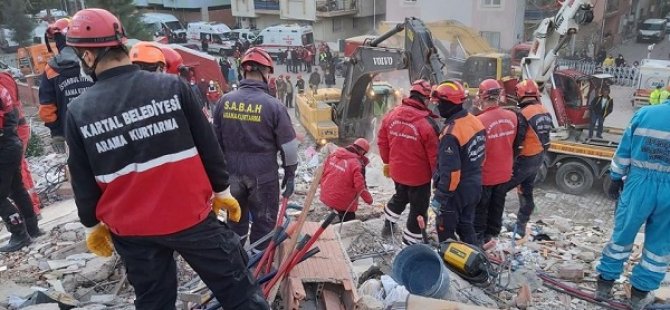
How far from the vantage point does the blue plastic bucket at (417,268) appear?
435cm

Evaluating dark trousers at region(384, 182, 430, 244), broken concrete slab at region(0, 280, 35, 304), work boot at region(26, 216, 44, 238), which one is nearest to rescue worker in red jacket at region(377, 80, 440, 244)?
dark trousers at region(384, 182, 430, 244)

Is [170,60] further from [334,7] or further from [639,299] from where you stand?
[334,7]

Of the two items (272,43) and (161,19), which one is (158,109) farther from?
(161,19)

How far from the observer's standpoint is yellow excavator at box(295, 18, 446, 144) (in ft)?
31.4

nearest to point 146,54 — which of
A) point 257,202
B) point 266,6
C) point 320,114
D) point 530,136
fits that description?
point 257,202

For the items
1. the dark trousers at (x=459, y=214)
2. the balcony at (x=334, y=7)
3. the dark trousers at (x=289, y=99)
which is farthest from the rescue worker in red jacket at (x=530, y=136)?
the balcony at (x=334, y=7)

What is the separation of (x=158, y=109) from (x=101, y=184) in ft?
1.65

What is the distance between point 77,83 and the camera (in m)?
4.90

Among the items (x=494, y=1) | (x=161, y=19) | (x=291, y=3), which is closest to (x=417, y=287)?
(x=494, y=1)

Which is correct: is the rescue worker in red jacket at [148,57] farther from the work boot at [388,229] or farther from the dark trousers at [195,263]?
the work boot at [388,229]

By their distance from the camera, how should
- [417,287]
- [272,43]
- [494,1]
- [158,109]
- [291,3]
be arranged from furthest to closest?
1. [291,3]
2. [272,43]
3. [494,1]
4. [417,287]
5. [158,109]

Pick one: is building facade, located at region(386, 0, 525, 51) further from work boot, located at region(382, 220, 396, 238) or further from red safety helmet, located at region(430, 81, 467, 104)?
red safety helmet, located at region(430, 81, 467, 104)

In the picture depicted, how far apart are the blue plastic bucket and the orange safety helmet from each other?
102 inches

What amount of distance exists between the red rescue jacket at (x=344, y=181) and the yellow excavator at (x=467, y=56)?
7.87 m
